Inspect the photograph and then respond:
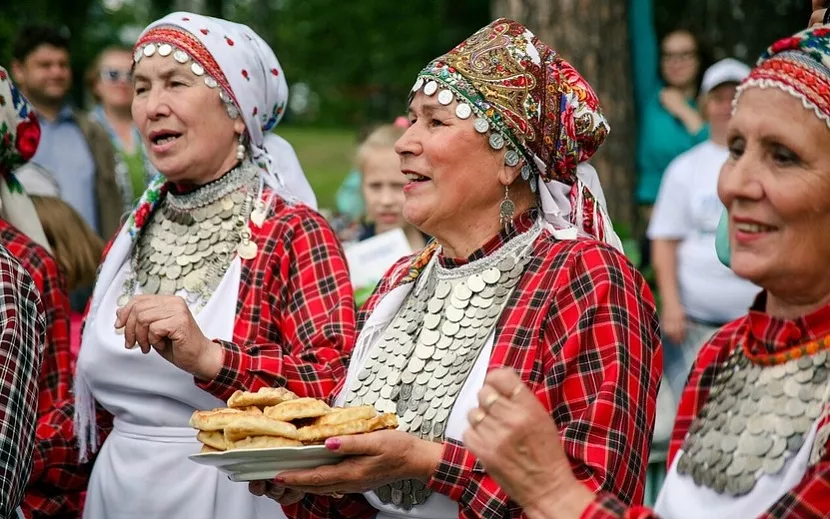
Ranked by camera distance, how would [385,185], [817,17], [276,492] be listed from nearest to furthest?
1. [817,17]
2. [276,492]
3. [385,185]

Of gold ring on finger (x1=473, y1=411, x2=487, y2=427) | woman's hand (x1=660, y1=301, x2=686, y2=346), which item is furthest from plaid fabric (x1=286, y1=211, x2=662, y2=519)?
woman's hand (x1=660, y1=301, x2=686, y2=346)

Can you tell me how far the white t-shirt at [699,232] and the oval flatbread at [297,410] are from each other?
4053 millimetres

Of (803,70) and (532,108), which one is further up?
(803,70)

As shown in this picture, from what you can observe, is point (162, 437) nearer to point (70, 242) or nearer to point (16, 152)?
point (16, 152)

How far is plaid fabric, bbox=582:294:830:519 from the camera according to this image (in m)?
2.20

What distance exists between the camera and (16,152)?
4219 mm

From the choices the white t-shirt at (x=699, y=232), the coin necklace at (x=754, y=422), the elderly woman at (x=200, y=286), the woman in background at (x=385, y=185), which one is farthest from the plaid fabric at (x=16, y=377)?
the white t-shirt at (x=699, y=232)

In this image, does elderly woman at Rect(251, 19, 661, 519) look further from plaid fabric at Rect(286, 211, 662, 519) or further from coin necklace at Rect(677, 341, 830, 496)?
coin necklace at Rect(677, 341, 830, 496)

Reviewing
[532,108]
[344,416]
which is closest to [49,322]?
[344,416]

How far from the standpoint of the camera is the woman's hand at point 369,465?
2.91m

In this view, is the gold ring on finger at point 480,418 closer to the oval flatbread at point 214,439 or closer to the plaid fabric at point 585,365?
the plaid fabric at point 585,365

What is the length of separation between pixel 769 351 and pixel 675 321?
14.7ft

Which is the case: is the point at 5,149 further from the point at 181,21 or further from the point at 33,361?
the point at 33,361

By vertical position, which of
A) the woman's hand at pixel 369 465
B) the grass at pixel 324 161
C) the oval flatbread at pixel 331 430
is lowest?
the grass at pixel 324 161
